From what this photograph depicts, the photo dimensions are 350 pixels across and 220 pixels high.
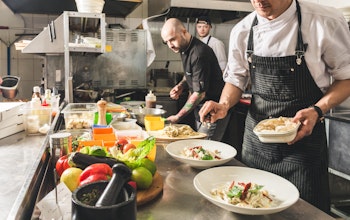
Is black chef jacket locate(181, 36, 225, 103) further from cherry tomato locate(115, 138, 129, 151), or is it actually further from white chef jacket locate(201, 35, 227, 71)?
white chef jacket locate(201, 35, 227, 71)

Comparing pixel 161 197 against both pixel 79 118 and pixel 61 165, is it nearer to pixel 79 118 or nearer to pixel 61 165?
pixel 61 165

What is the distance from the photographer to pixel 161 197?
3.93 ft

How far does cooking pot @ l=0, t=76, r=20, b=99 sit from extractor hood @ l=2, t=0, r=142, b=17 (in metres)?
1.15

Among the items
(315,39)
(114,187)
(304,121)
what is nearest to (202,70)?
(315,39)

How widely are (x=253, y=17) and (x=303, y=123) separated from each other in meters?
0.82

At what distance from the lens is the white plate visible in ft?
3.43

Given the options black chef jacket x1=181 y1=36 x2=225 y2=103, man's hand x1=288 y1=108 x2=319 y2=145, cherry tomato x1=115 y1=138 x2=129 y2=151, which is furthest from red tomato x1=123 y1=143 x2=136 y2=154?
black chef jacket x1=181 y1=36 x2=225 y2=103

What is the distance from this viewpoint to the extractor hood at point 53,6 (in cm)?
473

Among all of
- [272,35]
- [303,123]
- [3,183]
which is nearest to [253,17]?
[272,35]

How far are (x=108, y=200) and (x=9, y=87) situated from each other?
4.29 m

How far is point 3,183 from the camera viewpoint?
4.13 ft

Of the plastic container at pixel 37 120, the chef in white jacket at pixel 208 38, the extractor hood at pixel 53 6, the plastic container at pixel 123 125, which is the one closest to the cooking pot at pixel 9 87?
the extractor hood at pixel 53 6

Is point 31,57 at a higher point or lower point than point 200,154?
higher

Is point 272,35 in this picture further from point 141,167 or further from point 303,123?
point 141,167
